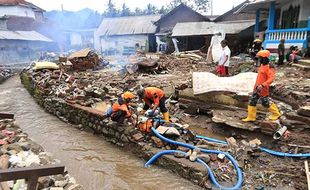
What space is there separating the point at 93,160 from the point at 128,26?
27.7 metres

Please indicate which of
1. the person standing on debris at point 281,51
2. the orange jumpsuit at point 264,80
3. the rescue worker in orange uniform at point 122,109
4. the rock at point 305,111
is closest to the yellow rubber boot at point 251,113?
→ the orange jumpsuit at point 264,80

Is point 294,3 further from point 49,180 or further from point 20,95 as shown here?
point 20,95

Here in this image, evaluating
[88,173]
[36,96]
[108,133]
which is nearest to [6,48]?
[36,96]

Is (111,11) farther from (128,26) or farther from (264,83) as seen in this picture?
(264,83)

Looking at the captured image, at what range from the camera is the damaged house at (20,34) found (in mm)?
26609

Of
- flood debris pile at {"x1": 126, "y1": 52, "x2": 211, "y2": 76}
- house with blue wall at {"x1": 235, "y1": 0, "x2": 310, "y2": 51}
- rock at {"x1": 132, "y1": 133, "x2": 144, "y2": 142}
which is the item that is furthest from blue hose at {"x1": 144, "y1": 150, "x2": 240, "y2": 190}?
Result: house with blue wall at {"x1": 235, "y1": 0, "x2": 310, "y2": 51}

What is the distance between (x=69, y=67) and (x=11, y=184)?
45.3 ft

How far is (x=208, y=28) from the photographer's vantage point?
78.0 feet

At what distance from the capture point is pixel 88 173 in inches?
251

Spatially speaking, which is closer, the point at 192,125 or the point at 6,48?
the point at 192,125

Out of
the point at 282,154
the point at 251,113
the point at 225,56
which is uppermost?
the point at 225,56

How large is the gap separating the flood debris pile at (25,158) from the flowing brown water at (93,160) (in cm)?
122

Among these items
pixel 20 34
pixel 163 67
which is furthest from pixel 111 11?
pixel 163 67

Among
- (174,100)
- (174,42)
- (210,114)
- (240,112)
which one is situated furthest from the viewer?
(174,42)
